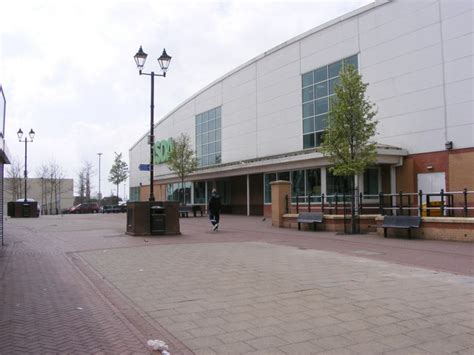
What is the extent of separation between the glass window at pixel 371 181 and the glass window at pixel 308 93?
757 centimetres

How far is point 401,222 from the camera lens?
16281 mm

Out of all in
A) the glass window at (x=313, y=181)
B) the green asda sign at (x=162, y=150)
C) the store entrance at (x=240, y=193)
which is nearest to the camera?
the glass window at (x=313, y=181)

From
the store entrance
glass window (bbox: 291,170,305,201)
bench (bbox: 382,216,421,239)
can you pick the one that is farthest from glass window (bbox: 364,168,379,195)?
the store entrance

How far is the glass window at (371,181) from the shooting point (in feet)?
86.4

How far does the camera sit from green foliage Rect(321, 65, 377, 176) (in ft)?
61.6

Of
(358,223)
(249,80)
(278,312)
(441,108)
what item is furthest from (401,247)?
(249,80)

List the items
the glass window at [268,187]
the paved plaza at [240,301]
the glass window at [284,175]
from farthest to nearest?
1. the glass window at [268,187]
2. the glass window at [284,175]
3. the paved plaza at [240,301]

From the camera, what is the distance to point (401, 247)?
541 inches

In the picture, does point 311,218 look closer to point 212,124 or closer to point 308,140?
point 308,140

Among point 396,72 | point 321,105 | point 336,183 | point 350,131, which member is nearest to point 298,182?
point 336,183

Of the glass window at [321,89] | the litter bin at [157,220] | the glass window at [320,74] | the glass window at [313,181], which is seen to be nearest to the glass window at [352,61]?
the glass window at [320,74]

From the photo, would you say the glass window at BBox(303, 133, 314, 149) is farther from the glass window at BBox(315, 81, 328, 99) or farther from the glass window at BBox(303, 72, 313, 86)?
the glass window at BBox(303, 72, 313, 86)

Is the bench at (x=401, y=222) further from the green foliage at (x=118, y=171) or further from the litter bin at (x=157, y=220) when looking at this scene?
the green foliage at (x=118, y=171)

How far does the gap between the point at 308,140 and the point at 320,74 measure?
4383 millimetres
